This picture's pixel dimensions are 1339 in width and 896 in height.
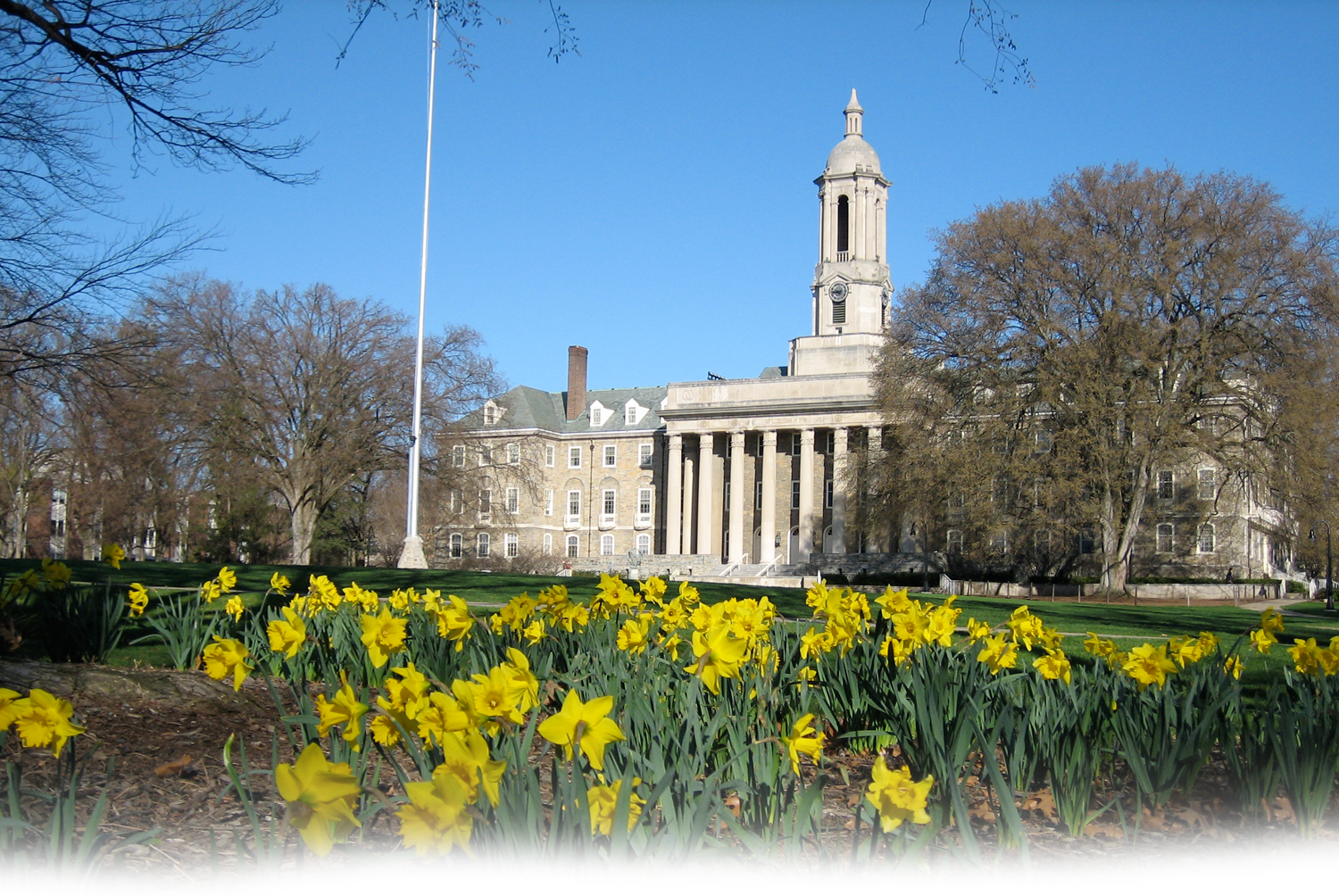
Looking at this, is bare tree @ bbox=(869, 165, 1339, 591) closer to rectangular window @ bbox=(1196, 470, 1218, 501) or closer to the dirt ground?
rectangular window @ bbox=(1196, 470, 1218, 501)

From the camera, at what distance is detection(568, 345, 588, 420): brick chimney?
271 feet

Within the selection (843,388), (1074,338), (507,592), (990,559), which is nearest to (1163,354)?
(1074,338)

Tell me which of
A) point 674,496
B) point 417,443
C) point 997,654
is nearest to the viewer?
point 997,654

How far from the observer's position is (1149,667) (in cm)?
550

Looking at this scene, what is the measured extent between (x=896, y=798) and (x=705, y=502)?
65.5 m

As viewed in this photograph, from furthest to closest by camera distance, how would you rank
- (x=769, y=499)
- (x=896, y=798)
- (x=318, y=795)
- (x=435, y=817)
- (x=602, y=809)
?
(x=769, y=499) → (x=602, y=809) → (x=896, y=798) → (x=435, y=817) → (x=318, y=795)

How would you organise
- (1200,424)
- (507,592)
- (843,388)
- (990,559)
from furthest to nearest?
(843,388)
(990,559)
(1200,424)
(507,592)

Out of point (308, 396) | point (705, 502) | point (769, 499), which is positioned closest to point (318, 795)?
point (308, 396)

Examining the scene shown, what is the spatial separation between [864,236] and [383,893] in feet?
227

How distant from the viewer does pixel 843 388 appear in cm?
6619

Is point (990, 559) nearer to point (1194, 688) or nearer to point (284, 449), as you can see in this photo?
point (284, 449)

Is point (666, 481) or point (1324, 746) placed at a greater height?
point (666, 481)

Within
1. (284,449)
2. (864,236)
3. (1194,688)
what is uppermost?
(864,236)

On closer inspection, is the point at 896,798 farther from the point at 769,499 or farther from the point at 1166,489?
the point at 769,499
